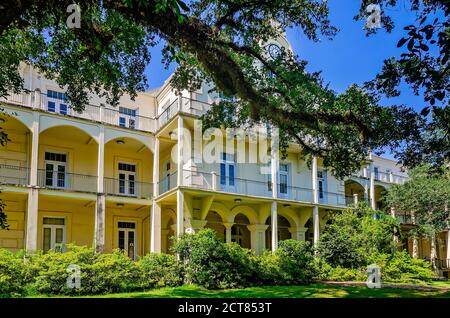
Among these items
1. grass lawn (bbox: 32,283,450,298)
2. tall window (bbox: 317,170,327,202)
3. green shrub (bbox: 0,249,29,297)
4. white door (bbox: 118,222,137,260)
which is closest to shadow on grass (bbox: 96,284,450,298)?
grass lawn (bbox: 32,283,450,298)

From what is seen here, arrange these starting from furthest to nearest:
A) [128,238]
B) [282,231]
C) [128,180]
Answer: [282,231] → [128,238] → [128,180]

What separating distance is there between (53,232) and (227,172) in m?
8.66

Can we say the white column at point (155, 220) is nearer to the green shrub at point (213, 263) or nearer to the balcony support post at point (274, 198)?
the green shrub at point (213, 263)

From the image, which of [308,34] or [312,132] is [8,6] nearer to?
[308,34]

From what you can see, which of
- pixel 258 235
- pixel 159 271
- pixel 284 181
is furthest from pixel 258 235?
pixel 159 271

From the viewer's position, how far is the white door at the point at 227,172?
71.4ft

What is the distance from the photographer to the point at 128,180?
70.5 feet

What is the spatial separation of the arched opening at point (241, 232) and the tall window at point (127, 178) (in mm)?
6065

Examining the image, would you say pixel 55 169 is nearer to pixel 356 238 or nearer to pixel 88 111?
pixel 88 111

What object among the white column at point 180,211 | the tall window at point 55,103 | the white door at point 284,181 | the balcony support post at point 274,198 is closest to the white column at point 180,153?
the white column at point 180,211

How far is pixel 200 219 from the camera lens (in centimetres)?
2012

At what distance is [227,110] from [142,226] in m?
11.8

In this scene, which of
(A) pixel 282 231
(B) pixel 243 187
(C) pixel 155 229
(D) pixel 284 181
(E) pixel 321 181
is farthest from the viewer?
(E) pixel 321 181
